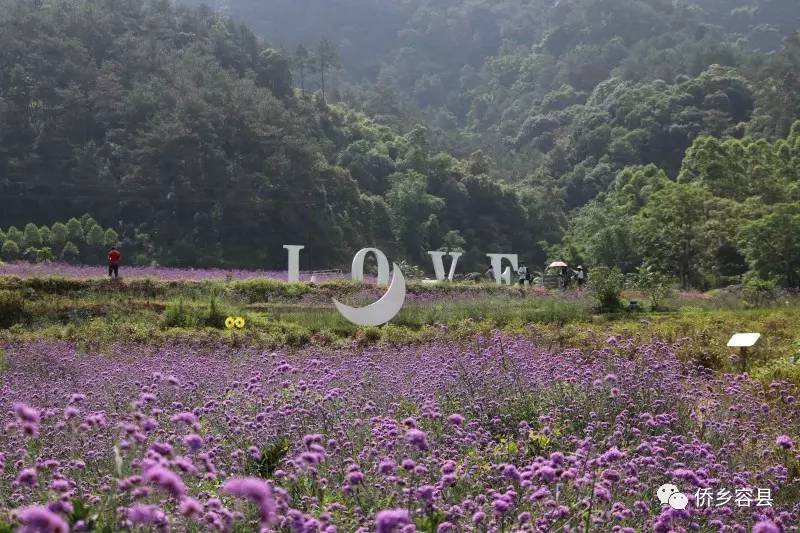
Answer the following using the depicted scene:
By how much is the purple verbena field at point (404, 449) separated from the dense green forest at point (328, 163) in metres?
22.9

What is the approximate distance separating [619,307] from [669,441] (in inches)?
591

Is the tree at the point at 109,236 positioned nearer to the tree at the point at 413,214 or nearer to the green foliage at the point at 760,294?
the tree at the point at 413,214

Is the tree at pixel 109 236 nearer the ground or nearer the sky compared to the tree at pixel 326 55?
nearer the ground

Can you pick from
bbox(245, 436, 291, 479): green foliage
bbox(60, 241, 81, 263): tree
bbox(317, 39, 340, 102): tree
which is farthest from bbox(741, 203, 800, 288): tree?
bbox(317, 39, 340, 102): tree

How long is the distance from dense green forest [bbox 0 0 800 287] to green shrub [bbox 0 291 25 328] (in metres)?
20.2

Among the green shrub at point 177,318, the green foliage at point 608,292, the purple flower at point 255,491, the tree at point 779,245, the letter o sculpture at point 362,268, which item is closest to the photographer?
the purple flower at point 255,491

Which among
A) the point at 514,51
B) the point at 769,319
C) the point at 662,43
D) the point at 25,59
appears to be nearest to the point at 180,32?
the point at 25,59

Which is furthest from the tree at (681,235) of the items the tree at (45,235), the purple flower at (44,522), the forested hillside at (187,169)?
the purple flower at (44,522)

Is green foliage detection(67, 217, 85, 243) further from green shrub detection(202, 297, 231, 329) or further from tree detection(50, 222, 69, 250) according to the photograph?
green shrub detection(202, 297, 231, 329)

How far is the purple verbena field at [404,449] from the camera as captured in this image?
10.4 feet

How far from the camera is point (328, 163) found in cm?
5150

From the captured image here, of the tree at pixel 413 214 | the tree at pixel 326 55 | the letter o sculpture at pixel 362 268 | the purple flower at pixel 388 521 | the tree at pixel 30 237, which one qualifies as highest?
the tree at pixel 326 55

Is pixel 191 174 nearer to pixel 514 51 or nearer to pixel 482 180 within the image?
pixel 482 180

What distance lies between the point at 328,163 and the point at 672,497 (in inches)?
1900
